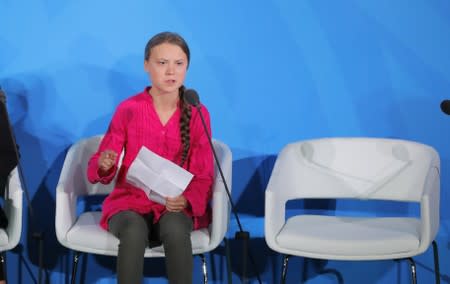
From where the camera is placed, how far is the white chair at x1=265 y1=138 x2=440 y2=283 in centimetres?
370

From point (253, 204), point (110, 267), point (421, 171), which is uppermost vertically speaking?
point (421, 171)

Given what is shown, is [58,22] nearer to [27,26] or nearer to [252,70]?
[27,26]

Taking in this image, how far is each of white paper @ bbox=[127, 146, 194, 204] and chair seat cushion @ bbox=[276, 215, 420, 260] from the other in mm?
476

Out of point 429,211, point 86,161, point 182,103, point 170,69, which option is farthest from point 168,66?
point 429,211

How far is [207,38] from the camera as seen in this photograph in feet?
13.8

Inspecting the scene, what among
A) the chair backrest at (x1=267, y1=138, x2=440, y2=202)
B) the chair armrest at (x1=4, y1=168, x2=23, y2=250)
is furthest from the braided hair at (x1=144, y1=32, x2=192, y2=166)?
the chair armrest at (x1=4, y1=168, x2=23, y2=250)

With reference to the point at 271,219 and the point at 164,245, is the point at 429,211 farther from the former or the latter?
the point at 164,245

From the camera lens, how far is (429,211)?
358 centimetres

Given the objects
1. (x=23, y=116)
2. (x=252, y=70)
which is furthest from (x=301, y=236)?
(x=23, y=116)

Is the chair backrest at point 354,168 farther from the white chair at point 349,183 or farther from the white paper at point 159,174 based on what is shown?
the white paper at point 159,174

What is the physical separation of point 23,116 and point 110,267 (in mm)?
867

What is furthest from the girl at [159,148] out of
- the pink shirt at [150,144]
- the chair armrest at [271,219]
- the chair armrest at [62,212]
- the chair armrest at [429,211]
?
the chair armrest at [429,211]

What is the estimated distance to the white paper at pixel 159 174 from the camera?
11.7ft

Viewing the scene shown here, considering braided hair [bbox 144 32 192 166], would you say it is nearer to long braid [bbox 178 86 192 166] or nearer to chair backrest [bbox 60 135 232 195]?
long braid [bbox 178 86 192 166]
